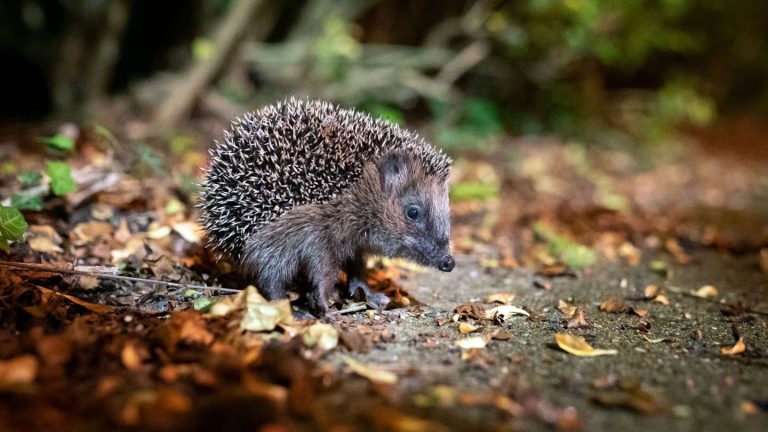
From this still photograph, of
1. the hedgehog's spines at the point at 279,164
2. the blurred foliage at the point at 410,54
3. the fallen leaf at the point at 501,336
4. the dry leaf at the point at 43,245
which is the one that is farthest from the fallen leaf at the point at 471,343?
the blurred foliage at the point at 410,54

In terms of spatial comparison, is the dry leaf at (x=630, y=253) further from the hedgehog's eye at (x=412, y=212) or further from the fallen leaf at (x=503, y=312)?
the hedgehog's eye at (x=412, y=212)

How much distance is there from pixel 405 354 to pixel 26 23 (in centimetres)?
953

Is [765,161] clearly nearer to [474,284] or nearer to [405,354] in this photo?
[474,284]

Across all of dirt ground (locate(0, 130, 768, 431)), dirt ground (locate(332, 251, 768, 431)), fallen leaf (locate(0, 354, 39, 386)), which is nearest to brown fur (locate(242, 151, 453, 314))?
dirt ground (locate(0, 130, 768, 431))

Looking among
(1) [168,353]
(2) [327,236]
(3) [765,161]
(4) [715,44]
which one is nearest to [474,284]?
(2) [327,236]

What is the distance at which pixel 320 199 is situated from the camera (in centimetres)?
479

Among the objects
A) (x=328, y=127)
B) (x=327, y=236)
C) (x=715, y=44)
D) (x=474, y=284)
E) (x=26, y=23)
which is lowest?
(x=474, y=284)

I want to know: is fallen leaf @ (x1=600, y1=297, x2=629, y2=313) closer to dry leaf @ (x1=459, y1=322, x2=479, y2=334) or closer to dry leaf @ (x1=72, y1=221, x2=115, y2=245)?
dry leaf @ (x1=459, y1=322, x2=479, y2=334)

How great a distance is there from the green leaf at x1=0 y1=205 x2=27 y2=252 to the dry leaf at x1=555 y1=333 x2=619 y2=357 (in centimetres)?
363

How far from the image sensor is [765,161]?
56.5 feet

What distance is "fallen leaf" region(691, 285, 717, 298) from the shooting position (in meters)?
5.46

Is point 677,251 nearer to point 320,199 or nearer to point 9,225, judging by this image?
point 320,199

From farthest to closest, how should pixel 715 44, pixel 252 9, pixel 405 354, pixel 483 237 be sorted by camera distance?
pixel 715 44 < pixel 252 9 < pixel 483 237 < pixel 405 354

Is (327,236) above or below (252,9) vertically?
below
